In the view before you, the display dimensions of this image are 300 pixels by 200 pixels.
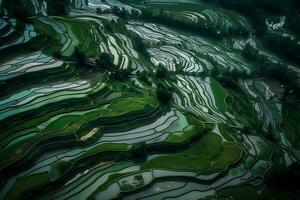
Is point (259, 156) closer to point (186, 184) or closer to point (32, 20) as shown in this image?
point (186, 184)

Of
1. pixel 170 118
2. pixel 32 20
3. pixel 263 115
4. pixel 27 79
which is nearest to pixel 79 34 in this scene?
pixel 32 20

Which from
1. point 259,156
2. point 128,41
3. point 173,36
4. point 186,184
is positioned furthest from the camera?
point 173,36

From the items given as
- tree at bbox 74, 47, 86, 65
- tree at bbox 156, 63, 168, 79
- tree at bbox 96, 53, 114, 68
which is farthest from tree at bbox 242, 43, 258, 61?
tree at bbox 74, 47, 86, 65

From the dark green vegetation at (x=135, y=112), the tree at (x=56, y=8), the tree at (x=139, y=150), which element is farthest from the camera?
the tree at (x=56, y=8)

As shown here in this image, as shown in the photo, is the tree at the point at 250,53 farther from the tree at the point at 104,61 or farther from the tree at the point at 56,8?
the tree at the point at 56,8

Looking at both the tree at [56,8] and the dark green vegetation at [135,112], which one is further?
the tree at [56,8]

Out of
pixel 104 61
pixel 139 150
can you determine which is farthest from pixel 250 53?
pixel 139 150

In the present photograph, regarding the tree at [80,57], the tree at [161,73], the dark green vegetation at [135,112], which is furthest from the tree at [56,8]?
the tree at [161,73]

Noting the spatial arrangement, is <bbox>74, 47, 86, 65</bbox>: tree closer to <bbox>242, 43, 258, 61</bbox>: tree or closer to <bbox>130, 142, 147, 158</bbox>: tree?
<bbox>130, 142, 147, 158</bbox>: tree

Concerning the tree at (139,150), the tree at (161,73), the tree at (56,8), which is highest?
the tree at (56,8)
